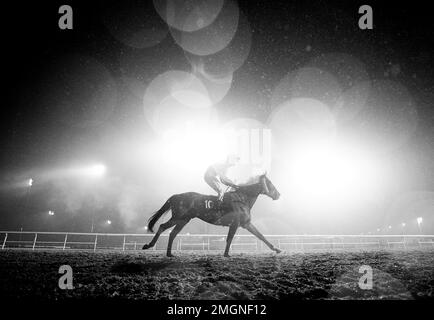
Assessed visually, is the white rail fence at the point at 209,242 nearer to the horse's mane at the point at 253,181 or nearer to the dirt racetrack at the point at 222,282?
the horse's mane at the point at 253,181

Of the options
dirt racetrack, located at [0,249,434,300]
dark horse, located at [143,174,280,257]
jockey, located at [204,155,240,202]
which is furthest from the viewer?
jockey, located at [204,155,240,202]

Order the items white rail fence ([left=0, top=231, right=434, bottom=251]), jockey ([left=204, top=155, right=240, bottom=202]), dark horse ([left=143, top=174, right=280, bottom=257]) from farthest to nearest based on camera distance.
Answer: white rail fence ([left=0, top=231, right=434, bottom=251])
jockey ([left=204, top=155, right=240, bottom=202])
dark horse ([left=143, top=174, right=280, bottom=257])

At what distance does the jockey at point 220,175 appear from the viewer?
30.1 feet

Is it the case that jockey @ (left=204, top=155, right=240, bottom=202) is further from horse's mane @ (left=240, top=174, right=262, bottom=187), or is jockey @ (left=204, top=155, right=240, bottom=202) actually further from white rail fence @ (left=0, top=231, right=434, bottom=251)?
white rail fence @ (left=0, top=231, right=434, bottom=251)

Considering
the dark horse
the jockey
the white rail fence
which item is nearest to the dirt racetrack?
the dark horse

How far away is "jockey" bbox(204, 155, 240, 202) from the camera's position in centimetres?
919

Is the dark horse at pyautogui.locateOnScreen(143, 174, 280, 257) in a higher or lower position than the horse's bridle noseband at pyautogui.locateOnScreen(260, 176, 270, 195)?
lower

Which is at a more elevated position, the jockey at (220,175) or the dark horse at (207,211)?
the jockey at (220,175)

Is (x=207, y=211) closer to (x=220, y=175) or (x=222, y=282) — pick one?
(x=220, y=175)

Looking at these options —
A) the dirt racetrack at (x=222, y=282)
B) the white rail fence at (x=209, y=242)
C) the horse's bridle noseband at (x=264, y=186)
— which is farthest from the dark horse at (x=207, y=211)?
the white rail fence at (x=209, y=242)

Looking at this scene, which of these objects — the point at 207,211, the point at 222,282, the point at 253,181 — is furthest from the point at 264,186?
the point at 222,282

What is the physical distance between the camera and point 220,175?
9.55 metres

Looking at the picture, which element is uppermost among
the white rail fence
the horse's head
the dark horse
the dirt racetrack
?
the horse's head
